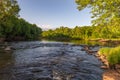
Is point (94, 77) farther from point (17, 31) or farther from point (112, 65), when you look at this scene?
point (17, 31)

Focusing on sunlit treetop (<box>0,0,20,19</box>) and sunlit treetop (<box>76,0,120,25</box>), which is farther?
sunlit treetop (<box>0,0,20,19</box>)

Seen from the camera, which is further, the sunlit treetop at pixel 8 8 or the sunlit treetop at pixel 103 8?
the sunlit treetop at pixel 8 8

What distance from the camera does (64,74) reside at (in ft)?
54.8

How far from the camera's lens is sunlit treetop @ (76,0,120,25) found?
18202mm

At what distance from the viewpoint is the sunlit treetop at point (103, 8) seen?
59.7 ft

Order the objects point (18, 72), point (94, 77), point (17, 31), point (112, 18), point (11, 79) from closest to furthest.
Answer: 1. point (11, 79)
2. point (94, 77)
3. point (18, 72)
4. point (112, 18)
5. point (17, 31)

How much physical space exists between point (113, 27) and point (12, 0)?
5439 centimetres

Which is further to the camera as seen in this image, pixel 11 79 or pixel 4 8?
pixel 4 8

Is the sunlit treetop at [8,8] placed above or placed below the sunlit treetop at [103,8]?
above

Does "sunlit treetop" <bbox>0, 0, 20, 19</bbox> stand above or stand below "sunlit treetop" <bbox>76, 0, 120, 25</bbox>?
above

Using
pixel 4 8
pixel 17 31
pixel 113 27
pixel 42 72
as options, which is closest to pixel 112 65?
pixel 113 27

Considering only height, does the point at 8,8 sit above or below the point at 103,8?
above

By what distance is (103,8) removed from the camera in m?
19.3

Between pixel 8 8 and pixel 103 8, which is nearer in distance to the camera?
pixel 103 8
